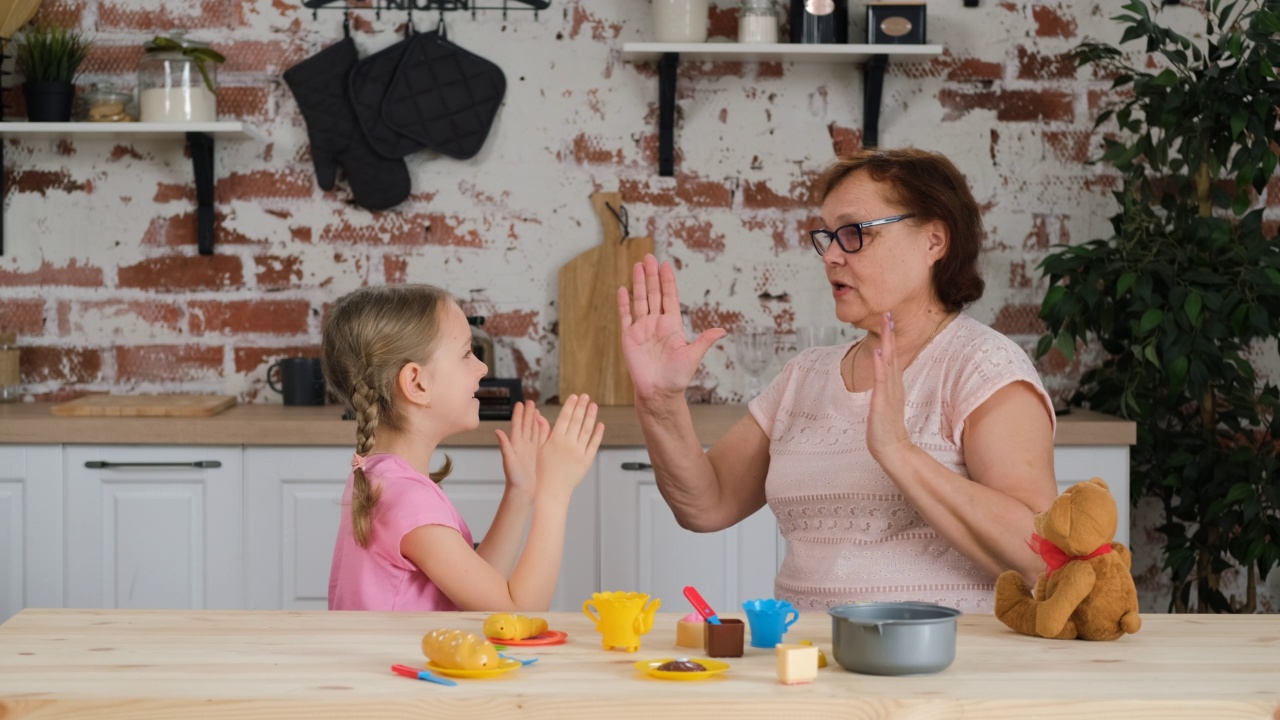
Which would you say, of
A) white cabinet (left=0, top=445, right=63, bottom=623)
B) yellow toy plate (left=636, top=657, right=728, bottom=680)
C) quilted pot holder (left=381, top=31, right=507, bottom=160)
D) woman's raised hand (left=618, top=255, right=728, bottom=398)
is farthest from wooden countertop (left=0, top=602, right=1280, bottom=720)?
quilted pot holder (left=381, top=31, right=507, bottom=160)

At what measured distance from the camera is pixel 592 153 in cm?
339

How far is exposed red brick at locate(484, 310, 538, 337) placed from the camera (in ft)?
11.2

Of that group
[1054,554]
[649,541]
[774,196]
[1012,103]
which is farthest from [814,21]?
[1054,554]

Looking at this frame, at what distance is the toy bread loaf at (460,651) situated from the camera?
125 centimetres

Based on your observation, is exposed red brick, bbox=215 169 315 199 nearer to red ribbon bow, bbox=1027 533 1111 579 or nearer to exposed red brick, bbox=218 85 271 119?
exposed red brick, bbox=218 85 271 119

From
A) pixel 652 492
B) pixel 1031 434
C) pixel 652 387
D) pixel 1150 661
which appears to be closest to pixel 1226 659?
pixel 1150 661

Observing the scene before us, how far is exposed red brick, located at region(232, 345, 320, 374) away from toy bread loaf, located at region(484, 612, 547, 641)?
2132 millimetres

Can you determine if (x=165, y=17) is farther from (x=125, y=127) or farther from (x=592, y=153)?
(x=592, y=153)

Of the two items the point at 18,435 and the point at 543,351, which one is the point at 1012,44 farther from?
the point at 18,435

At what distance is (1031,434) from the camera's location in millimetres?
1861

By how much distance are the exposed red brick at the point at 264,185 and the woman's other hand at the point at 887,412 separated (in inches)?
80.7

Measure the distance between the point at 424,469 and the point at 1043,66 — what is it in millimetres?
2224

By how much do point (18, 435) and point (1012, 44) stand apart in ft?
8.42

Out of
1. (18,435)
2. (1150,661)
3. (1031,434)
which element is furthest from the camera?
(18,435)
